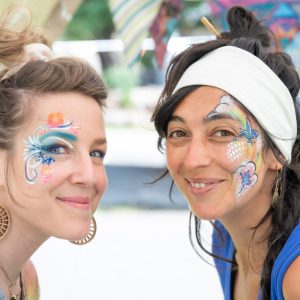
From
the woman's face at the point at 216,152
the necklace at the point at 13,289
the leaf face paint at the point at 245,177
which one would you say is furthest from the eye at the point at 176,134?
the necklace at the point at 13,289

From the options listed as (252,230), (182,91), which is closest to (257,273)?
(252,230)

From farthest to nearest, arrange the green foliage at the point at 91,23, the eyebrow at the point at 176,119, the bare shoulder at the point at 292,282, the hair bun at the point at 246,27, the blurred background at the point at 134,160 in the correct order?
the green foliage at the point at 91,23 < the blurred background at the point at 134,160 < the hair bun at the point at 246,27 < the eyebrow at the point at 176,119 < the bare shoulder at the point at 292,282

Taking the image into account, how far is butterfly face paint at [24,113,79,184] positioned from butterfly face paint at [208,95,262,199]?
0.44 meters

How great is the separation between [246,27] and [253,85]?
32 centimetres

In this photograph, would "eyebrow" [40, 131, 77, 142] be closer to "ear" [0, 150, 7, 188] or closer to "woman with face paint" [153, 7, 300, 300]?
"ear" [0, 150, 7, 188]

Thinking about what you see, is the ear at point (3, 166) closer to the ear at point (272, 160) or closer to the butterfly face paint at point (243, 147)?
the butterfly face paint at point (243, 147)

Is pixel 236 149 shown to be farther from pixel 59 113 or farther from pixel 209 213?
pixel 59 113

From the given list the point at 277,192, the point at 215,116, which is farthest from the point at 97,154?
the point at 277,192

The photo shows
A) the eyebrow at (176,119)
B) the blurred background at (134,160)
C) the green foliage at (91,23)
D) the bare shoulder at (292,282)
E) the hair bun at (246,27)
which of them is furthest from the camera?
the green foliage at (91,23)

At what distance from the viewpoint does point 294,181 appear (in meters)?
1.75

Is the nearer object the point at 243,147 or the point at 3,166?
the point at 3,166

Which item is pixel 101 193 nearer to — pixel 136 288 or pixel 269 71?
pixel 269 71

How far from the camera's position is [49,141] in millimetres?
1485

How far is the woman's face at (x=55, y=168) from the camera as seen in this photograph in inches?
57.7
